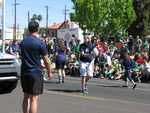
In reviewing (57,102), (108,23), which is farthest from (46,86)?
(108,23)

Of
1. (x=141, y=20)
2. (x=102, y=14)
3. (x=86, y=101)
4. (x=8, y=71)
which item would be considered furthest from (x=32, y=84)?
(x=141, y=20)

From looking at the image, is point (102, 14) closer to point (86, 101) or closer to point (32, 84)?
point (86, 101)

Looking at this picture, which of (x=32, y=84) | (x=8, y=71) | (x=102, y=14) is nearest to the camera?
(x=32, y=84)

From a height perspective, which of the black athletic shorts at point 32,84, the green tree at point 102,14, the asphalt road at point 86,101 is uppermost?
the green tree at point 102,14

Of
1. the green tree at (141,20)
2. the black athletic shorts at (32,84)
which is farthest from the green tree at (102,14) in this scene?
the black athletic shorts at (32,84)

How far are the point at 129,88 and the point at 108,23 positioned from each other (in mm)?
39758

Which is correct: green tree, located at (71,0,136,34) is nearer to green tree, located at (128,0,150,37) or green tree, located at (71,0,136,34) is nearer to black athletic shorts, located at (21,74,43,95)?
green tree, located at (128,0,150,37)

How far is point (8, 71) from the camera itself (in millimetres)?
12477

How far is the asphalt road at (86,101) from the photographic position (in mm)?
12938

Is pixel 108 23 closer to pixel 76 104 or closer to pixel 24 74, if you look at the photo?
pixel 76 104

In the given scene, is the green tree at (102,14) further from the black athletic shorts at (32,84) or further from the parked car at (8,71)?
the black athletic shorts at (32,84)

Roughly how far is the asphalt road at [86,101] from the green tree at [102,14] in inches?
1545

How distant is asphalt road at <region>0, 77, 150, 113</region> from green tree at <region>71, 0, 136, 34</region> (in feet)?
129

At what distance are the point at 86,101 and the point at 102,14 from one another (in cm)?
4438
